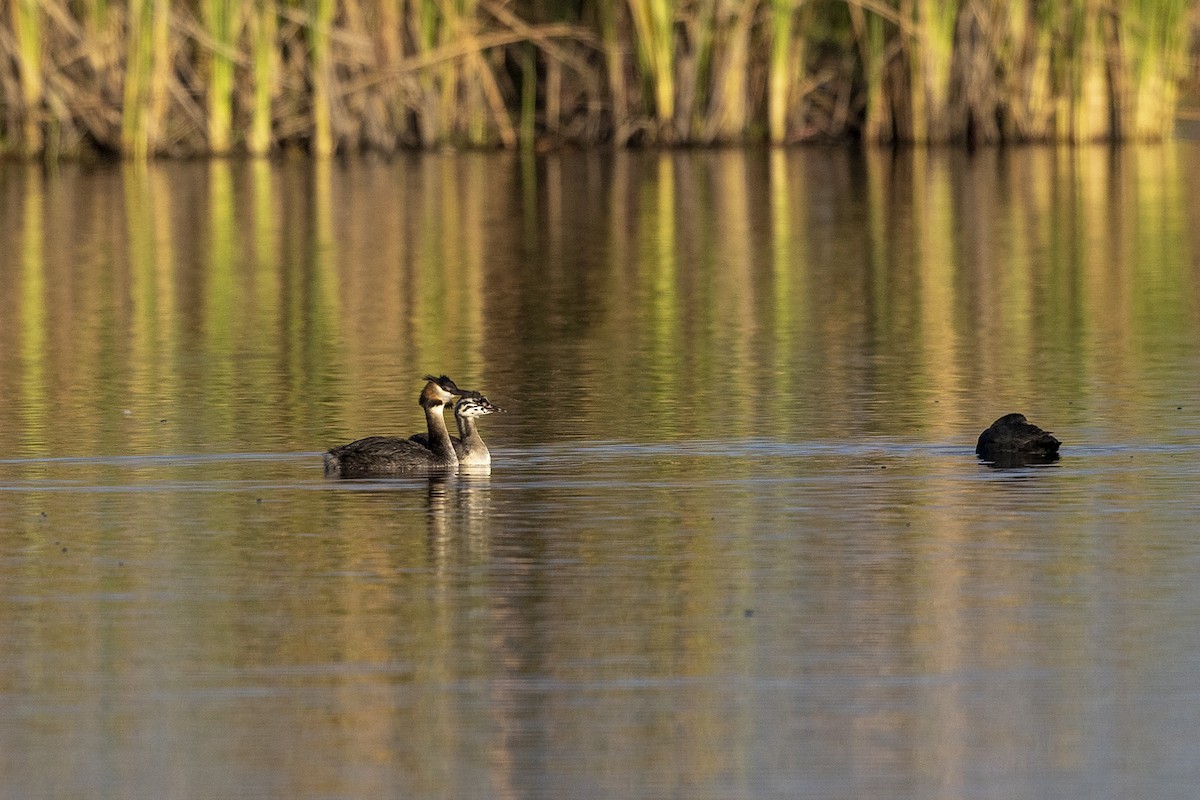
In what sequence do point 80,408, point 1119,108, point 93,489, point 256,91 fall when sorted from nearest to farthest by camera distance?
point 93,489, point 80,408, point 256,91, point 1119,108

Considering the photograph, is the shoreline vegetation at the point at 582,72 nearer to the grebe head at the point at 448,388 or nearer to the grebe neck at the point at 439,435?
the grebe head at the point at 448,388

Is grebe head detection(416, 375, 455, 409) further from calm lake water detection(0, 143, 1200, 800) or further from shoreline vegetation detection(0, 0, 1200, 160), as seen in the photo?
shoreline vegetation detection(0, 0, 1200, 160)

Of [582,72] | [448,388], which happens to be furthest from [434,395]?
[582,72]

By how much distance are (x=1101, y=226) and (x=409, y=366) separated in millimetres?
10398

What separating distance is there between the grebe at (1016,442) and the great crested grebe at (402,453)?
2152 mm

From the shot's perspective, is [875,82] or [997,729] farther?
[875,82]

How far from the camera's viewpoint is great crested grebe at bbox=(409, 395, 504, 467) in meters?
10.6

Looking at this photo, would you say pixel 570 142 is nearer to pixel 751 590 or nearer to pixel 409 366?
pixel 409 366

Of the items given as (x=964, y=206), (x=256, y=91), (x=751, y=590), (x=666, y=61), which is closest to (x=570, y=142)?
(x=666, y=61)

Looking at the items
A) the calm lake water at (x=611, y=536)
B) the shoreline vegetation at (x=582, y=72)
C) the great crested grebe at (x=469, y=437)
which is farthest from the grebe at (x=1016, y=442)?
the shoreline vegetation at (x=582, y=72)

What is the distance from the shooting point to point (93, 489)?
403 inches

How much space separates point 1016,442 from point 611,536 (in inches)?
86.2

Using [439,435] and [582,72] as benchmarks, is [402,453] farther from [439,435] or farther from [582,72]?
[582,72]

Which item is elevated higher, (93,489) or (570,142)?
(570,142)
